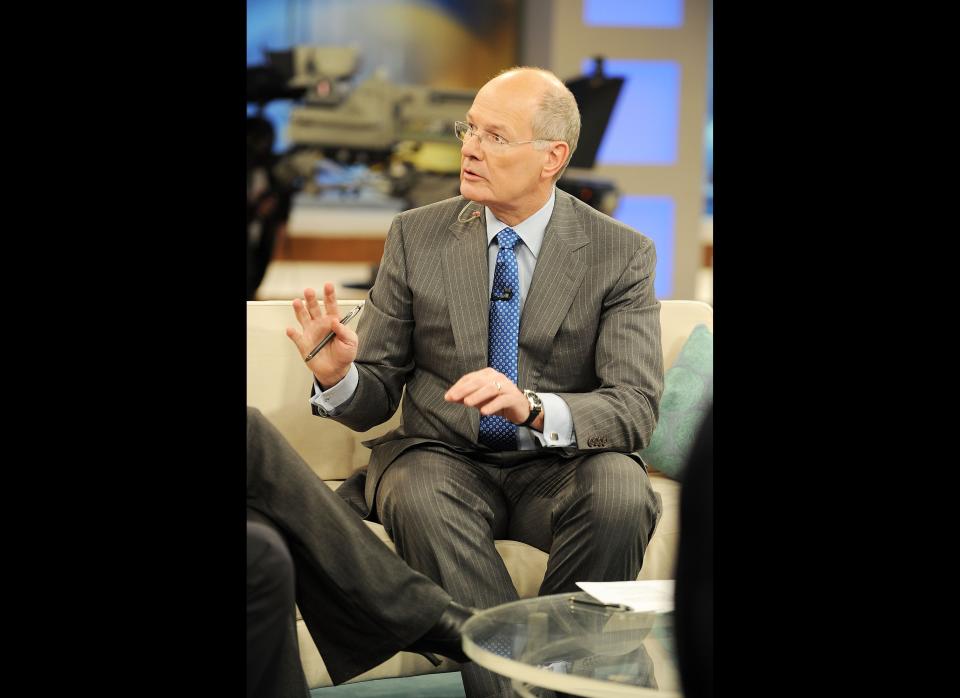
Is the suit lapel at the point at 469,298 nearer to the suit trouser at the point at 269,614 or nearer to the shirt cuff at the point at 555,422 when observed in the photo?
the shirt cuff at the point at 555,422

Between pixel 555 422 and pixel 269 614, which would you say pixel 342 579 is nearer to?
pixel 269 614

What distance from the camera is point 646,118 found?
6820 mm

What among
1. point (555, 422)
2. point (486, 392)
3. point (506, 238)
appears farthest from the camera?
point (506, 238)

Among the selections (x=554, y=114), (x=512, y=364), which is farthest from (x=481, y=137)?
(x=512, y=364)

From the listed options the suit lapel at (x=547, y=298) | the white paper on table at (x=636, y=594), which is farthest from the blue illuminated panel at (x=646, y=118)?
the white paper on table at (x=636, y=594)

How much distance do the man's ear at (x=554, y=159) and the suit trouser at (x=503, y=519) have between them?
538 mm

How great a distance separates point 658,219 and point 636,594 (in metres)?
5.51

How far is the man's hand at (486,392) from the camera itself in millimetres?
1731

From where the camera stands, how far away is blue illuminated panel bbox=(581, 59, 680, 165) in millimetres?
6781

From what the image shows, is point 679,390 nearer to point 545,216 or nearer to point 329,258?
point 545,216
